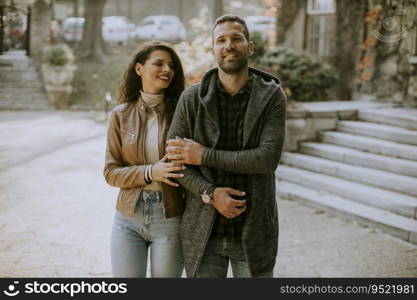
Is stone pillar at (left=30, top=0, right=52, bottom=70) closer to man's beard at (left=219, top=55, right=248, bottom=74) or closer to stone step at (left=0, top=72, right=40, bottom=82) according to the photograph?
stone step at (left=0, top=72, right=40, bottom=82)

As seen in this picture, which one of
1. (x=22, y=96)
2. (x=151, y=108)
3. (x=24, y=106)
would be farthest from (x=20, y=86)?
(x=151, y=108)

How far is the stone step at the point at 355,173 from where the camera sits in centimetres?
646

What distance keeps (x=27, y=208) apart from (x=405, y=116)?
5.27 m

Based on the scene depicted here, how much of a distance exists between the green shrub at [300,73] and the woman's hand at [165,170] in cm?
683

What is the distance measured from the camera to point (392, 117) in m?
8.08

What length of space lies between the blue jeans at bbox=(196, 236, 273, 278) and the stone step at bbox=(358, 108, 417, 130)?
18.9 feet

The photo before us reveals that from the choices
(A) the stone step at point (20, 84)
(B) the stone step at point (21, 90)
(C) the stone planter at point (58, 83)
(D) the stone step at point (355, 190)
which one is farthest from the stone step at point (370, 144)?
(A) the stone step at point (20, 84)

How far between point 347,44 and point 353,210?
6.90 metres

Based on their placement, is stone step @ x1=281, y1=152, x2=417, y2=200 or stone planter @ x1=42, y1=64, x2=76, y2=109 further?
stone planter @ x1=42, y1=64, x2=76, y2=109

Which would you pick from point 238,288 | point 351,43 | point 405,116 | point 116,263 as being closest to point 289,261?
point 238,288

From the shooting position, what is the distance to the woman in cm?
278

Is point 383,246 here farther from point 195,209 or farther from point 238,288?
point 195,209

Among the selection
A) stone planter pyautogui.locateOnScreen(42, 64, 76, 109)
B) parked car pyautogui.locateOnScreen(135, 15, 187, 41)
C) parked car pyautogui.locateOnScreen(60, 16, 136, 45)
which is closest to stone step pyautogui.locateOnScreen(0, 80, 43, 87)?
stone planter pyautogui.locateOnScreen(42, 64, 76, 109)

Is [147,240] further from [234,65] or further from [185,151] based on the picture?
[234,65]
